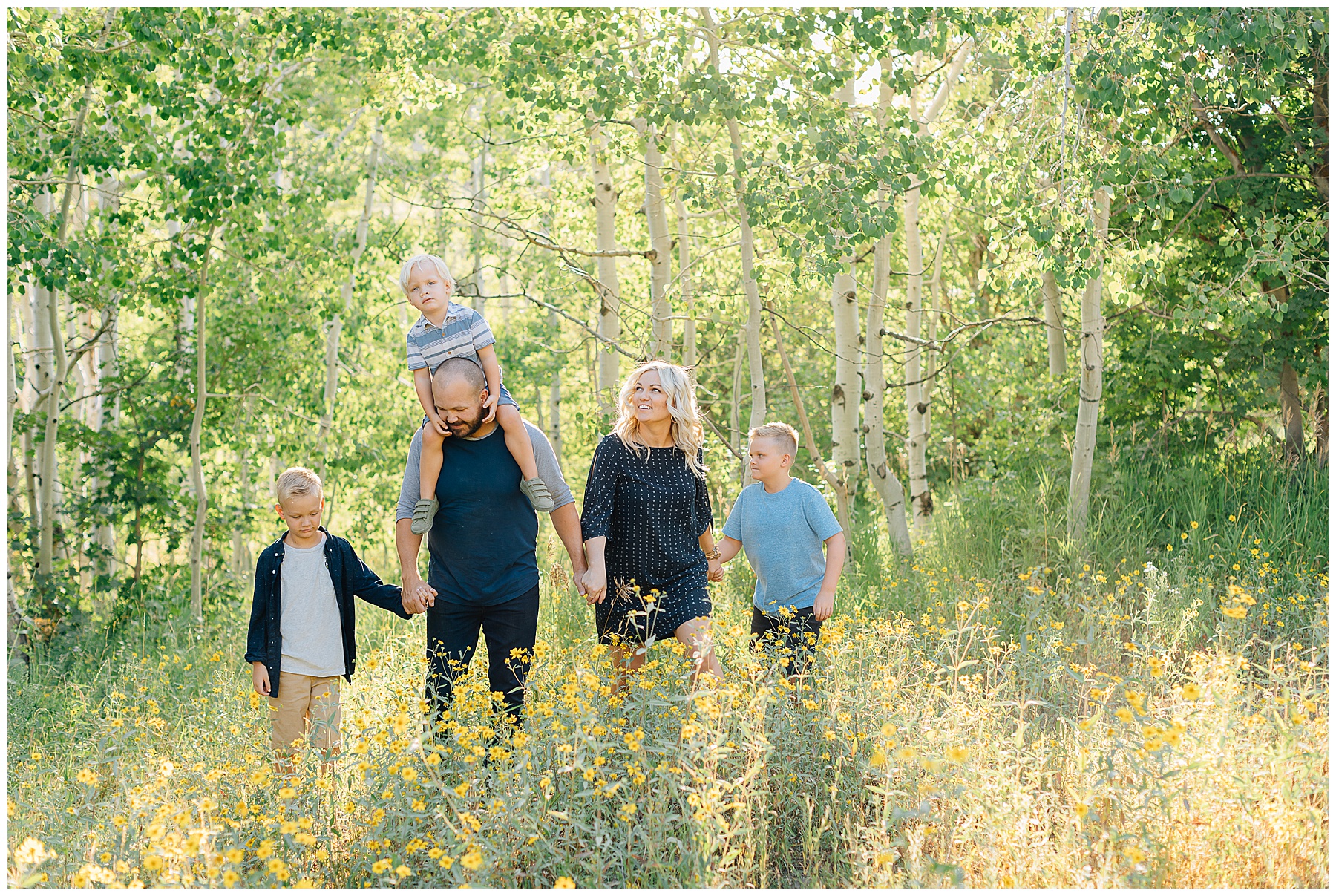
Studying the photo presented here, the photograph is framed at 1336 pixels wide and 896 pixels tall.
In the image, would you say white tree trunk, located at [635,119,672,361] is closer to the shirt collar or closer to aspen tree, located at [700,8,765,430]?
aspen tree, located at [700,8,765,430]

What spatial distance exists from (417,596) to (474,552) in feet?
0.86

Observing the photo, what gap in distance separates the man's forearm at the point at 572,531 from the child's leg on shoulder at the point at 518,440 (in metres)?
0.20

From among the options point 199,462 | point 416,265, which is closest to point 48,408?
point 199,462

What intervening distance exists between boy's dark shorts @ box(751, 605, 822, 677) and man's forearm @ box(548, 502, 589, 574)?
2.39ft

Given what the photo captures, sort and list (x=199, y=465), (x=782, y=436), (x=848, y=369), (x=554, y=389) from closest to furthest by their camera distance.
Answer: (x=782, y=436) < (x=848, y=369) < (x=199, y=465) < (x=554, y=389)

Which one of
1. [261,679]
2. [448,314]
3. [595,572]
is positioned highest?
[448,314]

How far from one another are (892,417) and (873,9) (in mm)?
9215

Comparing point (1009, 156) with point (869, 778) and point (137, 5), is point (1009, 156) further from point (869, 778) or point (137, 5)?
point (137, 5)

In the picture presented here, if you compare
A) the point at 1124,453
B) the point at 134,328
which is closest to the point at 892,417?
the point at 1124,453

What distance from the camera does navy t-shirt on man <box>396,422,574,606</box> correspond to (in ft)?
12.5

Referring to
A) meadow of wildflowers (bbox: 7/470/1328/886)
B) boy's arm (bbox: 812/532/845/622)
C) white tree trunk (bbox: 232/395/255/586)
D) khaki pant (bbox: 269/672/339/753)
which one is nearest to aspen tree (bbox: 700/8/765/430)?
boy's arm (bbox: 812/532/845/622)

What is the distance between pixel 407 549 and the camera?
12.5ft

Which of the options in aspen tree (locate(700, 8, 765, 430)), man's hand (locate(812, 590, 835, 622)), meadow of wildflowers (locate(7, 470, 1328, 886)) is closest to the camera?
meadow of wildflowers (locate(7, 470, 1328, 886))

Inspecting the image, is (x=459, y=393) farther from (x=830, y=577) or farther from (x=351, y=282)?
(x=351, y=282)
